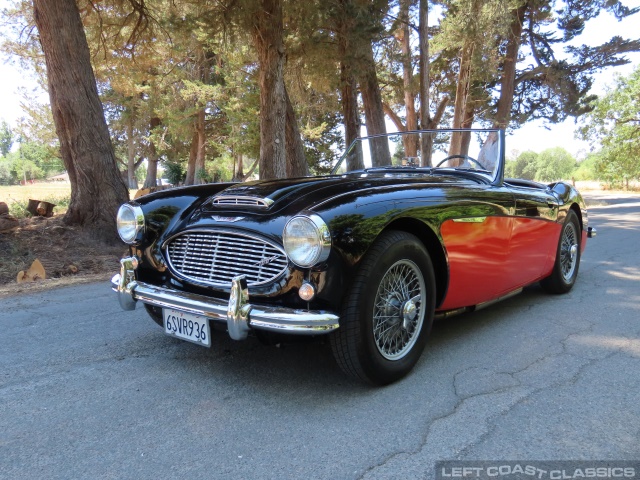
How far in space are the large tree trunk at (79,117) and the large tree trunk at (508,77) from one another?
578 inches

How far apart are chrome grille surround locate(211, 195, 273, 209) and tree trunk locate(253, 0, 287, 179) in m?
7.25

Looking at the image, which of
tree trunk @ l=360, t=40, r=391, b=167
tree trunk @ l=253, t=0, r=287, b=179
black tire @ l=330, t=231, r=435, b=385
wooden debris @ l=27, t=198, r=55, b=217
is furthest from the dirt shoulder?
tree trunk @ l=360, t=40, r=391, b=167

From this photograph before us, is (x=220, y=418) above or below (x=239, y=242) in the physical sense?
below

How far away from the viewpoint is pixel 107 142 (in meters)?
7.83

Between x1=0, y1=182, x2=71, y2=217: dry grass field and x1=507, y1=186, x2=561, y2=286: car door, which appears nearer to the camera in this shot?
x1=507, y1=186, x2=561, y2=286: car door

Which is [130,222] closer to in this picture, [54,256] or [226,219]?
[226,219]

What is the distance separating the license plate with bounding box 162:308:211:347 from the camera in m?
2.48

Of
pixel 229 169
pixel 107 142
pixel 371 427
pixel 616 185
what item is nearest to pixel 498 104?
pixel 107 142

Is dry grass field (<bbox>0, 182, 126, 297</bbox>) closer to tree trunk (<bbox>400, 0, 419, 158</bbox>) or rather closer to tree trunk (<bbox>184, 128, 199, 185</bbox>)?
tree trunk (<bbox>400, 0, 419, 158</bbox>)

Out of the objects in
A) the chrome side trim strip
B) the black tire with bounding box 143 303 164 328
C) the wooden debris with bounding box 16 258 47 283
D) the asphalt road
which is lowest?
the asphalt road

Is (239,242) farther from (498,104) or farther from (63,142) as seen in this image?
(498,104)

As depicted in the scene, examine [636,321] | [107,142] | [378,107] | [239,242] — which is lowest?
[636,321]

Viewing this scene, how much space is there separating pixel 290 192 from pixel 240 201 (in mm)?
294

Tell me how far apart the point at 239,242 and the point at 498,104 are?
1911 cm
